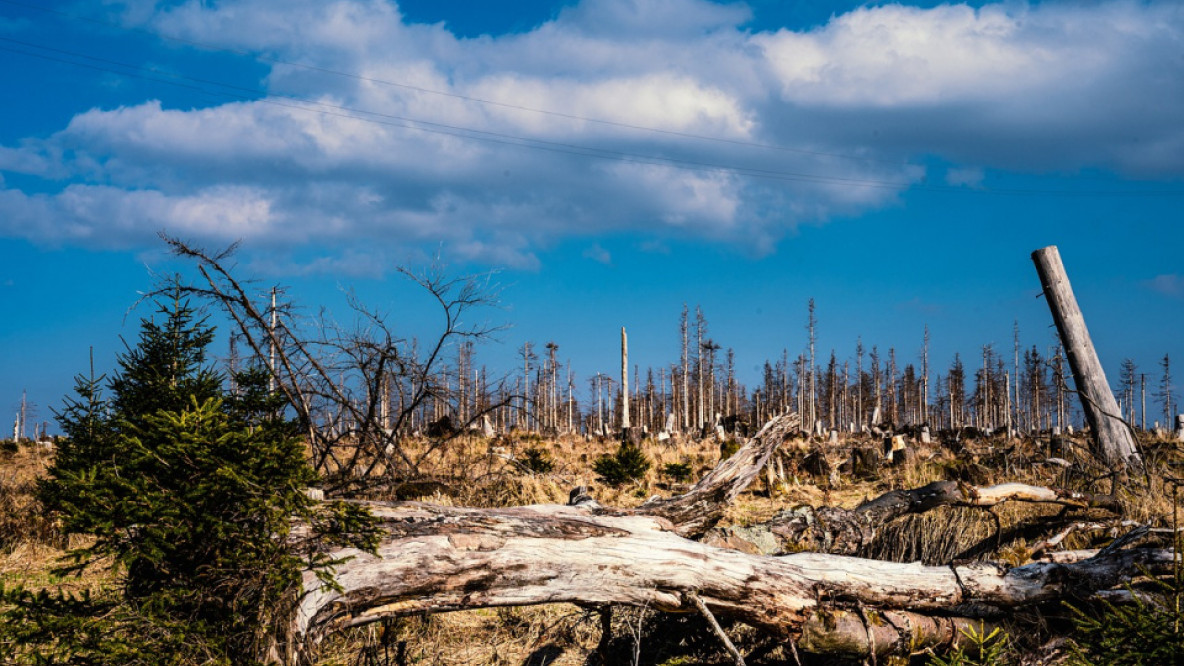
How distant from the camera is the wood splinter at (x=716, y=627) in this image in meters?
4.04

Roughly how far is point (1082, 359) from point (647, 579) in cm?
791

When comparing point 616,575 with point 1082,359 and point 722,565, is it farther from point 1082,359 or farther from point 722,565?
point 1082,359

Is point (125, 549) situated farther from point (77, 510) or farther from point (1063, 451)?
point (1063, 451)

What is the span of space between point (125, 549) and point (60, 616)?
1.21ft

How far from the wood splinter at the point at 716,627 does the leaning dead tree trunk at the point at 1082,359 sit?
6897 millimetres

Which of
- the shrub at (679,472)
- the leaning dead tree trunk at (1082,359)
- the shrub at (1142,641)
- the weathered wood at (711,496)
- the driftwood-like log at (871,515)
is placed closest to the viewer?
the shrub at (1142,641)

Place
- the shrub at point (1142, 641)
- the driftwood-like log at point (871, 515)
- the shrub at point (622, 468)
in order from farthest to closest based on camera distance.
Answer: the shrub at point (622, 468), the driftwood-like log at point (871, 515), the shrub at point (1142, 641)

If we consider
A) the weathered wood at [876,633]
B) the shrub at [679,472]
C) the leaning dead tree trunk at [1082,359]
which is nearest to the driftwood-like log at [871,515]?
the weathered wood at [876,633]

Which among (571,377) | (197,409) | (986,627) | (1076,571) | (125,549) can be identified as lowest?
(986,627)

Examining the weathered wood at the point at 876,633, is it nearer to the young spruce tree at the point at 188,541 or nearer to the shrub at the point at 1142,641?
the shrub at the point at 1142,641

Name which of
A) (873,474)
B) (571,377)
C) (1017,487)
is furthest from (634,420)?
(1017,487)

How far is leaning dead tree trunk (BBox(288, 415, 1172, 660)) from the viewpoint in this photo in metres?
3.96

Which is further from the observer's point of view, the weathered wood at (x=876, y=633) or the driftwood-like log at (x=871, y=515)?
the driftwood-like log at (x=871, y=515)

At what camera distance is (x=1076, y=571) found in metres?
4.86
